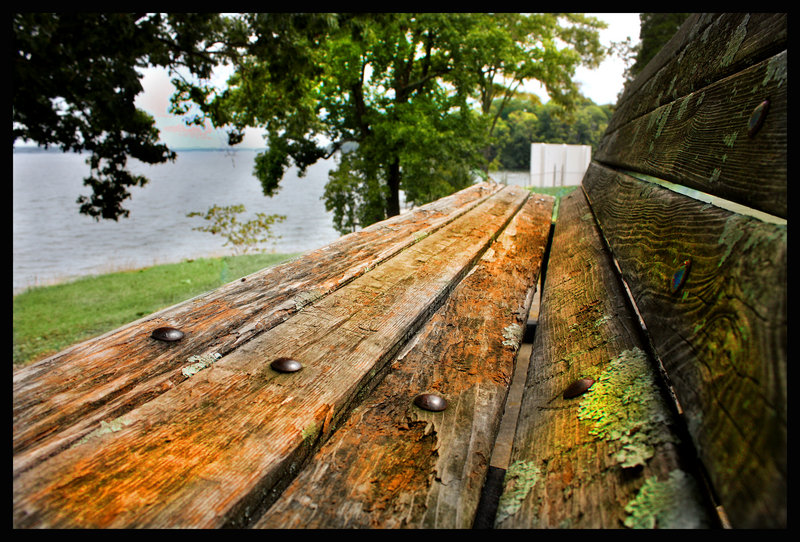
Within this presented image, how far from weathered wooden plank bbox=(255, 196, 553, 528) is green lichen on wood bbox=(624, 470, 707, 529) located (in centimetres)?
27

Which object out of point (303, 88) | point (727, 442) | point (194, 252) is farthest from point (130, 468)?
point (194, 252)

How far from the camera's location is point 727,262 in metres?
0.81

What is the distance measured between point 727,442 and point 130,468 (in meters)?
0.95

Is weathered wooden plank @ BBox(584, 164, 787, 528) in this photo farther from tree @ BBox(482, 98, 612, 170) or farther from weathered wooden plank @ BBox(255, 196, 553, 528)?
tree @ BBox(482, 98, 612, 170)

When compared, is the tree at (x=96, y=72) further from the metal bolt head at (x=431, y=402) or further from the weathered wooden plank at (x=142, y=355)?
the metal bolt head at (x=431, y=402)

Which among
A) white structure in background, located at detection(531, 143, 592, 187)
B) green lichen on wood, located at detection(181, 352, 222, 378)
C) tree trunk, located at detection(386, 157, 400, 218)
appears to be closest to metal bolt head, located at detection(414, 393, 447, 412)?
green lichen on wood, located at detection(181, 352, 222, 378)

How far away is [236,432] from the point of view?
2.97ft

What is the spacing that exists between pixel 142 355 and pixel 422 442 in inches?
29.8

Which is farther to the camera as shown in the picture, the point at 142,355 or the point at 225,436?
the point at 142,355

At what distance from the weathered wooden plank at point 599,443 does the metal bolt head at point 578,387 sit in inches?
0.4

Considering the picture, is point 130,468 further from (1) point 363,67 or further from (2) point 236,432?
(1) point 363,67

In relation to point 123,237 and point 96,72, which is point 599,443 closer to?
point 96,72

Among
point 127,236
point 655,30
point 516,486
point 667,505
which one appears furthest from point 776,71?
point 127,236

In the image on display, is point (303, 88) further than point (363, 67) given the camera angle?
No
